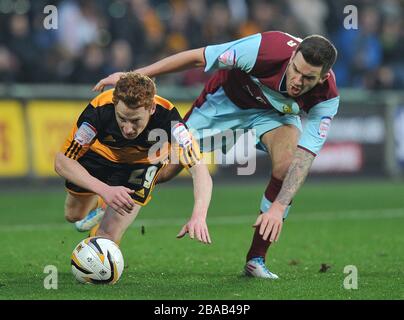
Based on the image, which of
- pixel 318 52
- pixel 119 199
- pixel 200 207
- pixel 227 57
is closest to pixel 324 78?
pixel 318 52

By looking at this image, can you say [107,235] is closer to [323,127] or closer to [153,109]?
[153,109]

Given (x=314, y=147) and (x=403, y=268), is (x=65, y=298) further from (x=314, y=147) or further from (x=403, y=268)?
(x=403, y=268)

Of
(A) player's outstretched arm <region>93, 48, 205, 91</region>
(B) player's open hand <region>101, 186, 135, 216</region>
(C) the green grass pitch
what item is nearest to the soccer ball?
(C) the green grass pitch

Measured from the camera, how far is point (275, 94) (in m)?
7.81

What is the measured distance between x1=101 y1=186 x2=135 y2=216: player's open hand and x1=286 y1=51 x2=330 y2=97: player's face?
5.21 ft

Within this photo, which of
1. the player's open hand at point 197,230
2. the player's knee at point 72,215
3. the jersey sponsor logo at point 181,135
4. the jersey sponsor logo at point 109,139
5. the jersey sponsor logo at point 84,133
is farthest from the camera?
the player's knee at point 72,215

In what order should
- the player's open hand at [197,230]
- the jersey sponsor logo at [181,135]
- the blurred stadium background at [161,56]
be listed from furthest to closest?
the blurred stadium background at [161,56] → the jersey sponsor logo at [181,135] → the player's open hand at [197,230]

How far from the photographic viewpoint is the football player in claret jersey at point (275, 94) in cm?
712

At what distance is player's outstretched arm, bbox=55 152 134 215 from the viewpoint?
6.48 meters

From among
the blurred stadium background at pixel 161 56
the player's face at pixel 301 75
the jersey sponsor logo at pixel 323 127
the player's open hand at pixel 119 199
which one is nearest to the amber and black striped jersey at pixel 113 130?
the player's open hand at pixel 119 199

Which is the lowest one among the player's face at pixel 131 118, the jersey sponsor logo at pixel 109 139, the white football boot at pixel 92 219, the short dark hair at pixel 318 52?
the white football boot at pixel 92 219

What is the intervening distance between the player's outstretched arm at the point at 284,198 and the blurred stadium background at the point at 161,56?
7831 mm

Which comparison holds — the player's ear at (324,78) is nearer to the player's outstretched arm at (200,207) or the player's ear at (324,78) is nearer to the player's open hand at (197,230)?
the player's outstretched arm at (200,207)

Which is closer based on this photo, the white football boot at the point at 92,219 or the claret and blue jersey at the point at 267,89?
the claret and blue jersey at the point at 267,89
